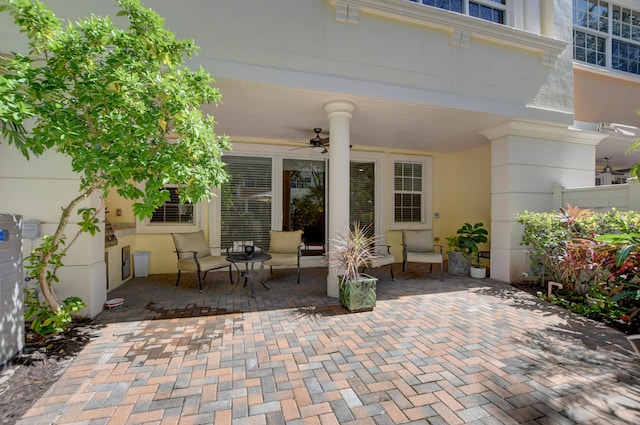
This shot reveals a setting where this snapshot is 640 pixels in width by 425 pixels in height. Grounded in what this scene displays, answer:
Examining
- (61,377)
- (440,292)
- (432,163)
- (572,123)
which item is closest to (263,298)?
(61,377)

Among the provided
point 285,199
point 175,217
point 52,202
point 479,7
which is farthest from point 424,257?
point 52,202

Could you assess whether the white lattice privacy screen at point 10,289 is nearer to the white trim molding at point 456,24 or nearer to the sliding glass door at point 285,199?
the sliding glass door at point 285,199

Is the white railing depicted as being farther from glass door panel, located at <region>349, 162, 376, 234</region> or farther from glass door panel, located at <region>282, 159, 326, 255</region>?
glass door panel, located at <region>282, 159, 326, 255</region>

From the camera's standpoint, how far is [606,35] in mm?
6602

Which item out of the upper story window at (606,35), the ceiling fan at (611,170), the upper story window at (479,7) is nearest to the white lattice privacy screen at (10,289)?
the upper story window at (479,7)

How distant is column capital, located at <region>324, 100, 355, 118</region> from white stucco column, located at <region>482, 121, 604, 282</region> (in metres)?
3.03

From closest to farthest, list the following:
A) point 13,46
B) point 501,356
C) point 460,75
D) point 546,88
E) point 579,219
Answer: point 501,356, point 13,46, point 579,219, point 460,75, point 546,88

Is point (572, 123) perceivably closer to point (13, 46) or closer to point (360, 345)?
point (360, 345)

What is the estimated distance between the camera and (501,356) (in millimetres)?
2604

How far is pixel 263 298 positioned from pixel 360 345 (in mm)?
1932

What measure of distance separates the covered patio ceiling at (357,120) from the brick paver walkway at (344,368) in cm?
293

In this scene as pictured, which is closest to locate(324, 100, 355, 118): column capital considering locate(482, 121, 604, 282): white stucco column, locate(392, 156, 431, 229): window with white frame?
locate(482, 121, 604, 282): white stucco column

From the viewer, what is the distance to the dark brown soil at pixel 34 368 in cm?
193

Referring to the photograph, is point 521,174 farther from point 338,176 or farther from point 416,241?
point 338,176
